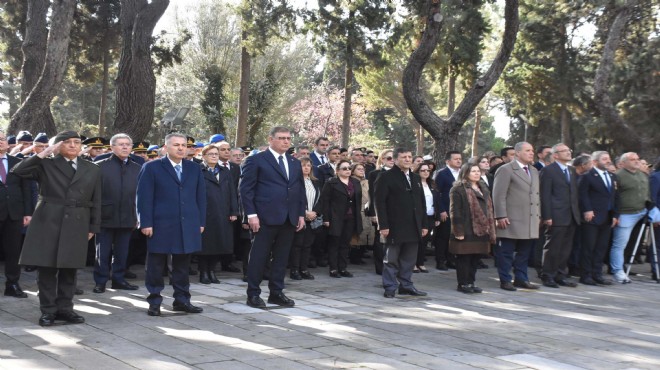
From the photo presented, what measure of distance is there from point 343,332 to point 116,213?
373 cm

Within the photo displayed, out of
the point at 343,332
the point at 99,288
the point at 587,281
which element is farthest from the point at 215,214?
the point at 587,281

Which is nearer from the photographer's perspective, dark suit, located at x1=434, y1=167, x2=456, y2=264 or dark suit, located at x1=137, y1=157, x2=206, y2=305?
dark suit, located at x1=137, y1=157, x2=206, y2=305

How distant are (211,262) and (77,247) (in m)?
3.32

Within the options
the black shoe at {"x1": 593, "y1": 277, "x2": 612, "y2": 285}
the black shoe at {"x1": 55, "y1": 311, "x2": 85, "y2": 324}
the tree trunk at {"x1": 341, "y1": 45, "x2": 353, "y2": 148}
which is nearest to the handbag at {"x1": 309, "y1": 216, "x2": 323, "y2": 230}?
the black shoe at {"x1": 593, "y1": 277, "x2": 612, "y2": 285}

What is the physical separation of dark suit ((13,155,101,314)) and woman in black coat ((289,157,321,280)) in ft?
13.0

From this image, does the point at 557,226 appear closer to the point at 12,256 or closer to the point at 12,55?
the point at 12,256

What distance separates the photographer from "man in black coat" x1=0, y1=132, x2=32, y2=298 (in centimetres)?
862

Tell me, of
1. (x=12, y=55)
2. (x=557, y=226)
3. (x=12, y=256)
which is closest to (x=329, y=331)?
(x=12, y=256)

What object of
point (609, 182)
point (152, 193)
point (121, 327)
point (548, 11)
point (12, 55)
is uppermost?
point (548, 11)

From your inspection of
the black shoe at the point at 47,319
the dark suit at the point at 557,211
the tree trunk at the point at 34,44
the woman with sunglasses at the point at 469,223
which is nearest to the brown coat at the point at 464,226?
the woman with sunglasses at the point at 469,223

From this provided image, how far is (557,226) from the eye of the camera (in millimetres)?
10898

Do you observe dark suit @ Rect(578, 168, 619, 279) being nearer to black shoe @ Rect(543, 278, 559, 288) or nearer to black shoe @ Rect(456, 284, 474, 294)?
black shoe @ Rect(543, 278, 559, 288)

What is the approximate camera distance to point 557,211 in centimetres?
1086

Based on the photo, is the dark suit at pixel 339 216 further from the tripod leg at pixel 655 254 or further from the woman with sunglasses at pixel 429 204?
the tripod leg at pixel 655 254
